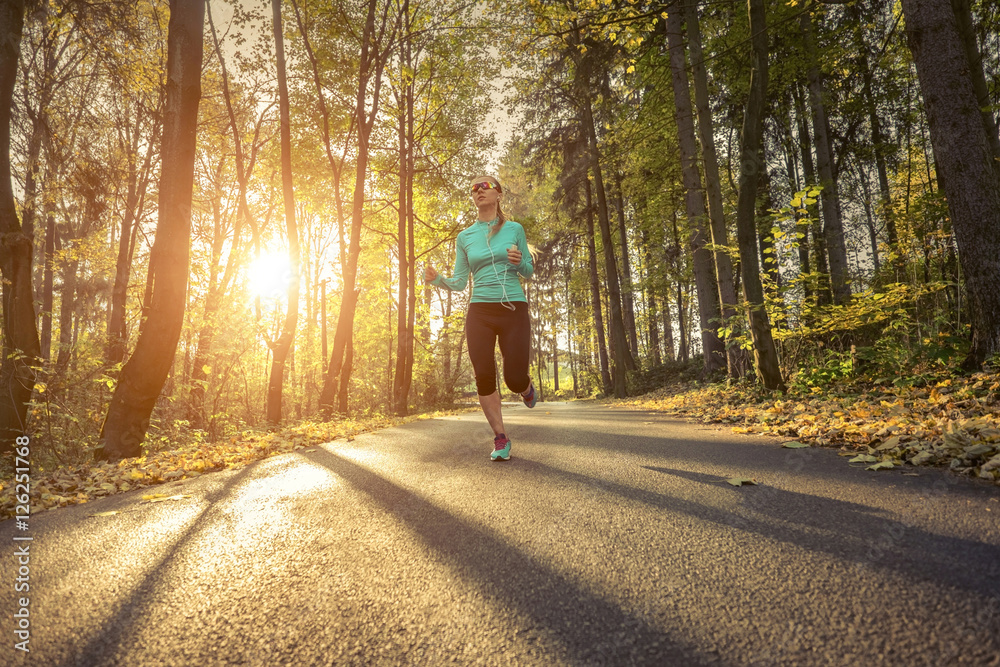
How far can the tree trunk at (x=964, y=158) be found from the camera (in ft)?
16.8

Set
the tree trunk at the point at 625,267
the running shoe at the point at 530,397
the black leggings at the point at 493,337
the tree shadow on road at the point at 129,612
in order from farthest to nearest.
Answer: the tree trunk at the point at 625,267
the running shoe at the point at 530,397
the black leggings at the point at 493,337
the tree shadow on road at the point at 129,612

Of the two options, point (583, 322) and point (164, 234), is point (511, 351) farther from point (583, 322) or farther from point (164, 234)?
point (583, 322)

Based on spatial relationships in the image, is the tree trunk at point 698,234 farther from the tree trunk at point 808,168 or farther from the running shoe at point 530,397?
the running shoe at point 530,397

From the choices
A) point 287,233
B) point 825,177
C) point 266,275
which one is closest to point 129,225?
point 266,275

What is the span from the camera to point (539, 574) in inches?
76.7

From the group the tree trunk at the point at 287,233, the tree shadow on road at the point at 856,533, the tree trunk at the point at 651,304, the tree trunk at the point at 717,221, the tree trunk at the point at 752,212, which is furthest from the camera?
the tree trunk at the point at 651,304

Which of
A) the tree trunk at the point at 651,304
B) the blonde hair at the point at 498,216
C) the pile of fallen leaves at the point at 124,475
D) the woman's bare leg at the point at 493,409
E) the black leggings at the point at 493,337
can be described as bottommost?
the pile of fallen leaves at the point at 124,475

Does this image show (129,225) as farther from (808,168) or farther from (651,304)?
(651,304)

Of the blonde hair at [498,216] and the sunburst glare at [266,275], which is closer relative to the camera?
the blonde hair at [498,216]

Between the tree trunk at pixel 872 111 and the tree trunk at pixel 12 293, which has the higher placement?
the tree trunk at pixel 872 111

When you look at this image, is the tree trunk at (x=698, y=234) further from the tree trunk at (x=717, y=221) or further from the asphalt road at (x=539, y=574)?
the asphalt road at (x=539, y=574)

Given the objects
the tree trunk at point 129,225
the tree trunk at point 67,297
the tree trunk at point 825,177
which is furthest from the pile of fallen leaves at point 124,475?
the tree trunk at point 67,297

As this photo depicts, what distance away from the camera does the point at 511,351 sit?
14.3ft

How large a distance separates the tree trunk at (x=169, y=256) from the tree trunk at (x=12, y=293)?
2.29m
